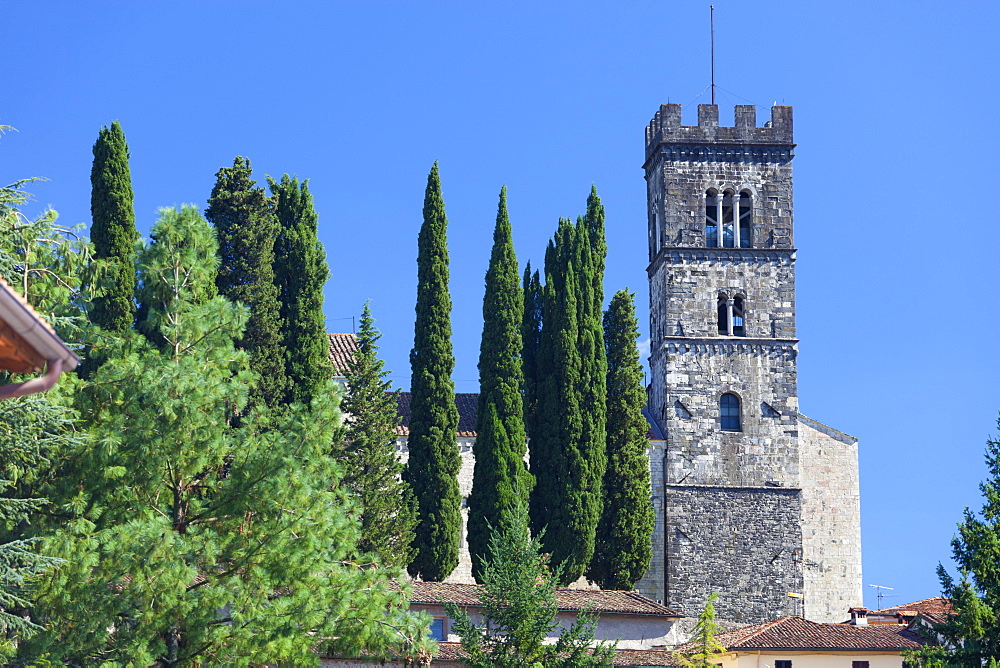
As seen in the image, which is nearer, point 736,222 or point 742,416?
point 742,416

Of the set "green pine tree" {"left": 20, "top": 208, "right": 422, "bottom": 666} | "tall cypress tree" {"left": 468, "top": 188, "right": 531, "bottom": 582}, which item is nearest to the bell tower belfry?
"tall cypress tree" {"left": 468, "top": 188, "right": 531, "bottom": 582}

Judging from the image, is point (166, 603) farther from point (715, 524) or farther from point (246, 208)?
point (715, 524)

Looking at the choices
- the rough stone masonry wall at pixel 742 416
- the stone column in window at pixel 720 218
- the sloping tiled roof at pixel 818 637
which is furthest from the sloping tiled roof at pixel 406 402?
the sloping tiled roof at pixel 818 637

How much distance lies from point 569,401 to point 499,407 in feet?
7.65

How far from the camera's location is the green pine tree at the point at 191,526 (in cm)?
2055

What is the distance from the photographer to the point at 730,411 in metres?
47.4

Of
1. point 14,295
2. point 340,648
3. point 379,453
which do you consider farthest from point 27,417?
point 379,453

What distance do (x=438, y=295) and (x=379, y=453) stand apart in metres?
6.26

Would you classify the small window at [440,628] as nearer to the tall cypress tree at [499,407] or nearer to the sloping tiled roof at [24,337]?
the tall cypress tree at [499,407]

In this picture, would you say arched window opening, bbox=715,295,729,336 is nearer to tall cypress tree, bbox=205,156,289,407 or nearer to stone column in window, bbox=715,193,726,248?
stone column in window, bbox=715,193,726,248

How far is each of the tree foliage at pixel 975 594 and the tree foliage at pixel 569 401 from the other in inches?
656

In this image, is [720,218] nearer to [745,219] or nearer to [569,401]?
[745,219]

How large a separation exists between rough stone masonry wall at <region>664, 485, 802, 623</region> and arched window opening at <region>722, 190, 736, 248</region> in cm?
897

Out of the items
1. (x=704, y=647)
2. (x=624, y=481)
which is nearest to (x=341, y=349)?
(x=624, y=481)
